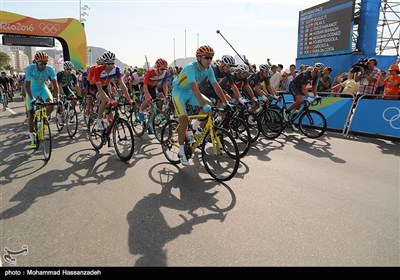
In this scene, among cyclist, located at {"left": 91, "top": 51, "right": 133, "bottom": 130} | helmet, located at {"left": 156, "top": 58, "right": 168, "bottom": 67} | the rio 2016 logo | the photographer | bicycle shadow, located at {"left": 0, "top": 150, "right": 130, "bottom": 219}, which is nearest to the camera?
bicycle shadow, located at {"left": 0, "top": 150, "right": 130, "bottom": 219}

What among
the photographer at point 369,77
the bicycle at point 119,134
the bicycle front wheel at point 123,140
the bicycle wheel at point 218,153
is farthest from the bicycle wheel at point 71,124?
the photographer at point 369,77

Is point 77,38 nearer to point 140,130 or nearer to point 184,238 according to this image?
point 140,130

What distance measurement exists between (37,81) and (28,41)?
22.6 meters

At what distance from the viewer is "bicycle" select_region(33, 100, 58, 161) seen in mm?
5891

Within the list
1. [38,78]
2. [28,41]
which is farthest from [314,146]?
[28,41]

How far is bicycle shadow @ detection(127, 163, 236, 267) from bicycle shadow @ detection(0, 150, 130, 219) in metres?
0.91

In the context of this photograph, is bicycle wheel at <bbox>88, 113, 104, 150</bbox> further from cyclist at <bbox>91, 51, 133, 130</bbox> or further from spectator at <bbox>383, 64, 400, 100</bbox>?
spectator at <bbox>383, 64, 400, 100</bbox>

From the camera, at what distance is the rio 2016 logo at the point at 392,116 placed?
779cm

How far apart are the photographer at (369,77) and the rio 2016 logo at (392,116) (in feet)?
3.38

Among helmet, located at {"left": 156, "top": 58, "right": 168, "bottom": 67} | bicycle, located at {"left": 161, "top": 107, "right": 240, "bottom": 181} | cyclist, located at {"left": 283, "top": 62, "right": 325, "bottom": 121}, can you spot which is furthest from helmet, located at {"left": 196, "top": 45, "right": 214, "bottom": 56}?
cyclist, located at {"left": 283, "top": 62, "right": 325, "bottom": 121}

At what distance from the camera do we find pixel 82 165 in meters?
5.59

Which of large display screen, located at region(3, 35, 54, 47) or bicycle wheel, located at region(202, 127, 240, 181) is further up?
large display screen, located at region(3, 35, 54, 47)

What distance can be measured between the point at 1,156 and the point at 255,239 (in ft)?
19.9

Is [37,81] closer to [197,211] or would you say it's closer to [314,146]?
[197,211]
